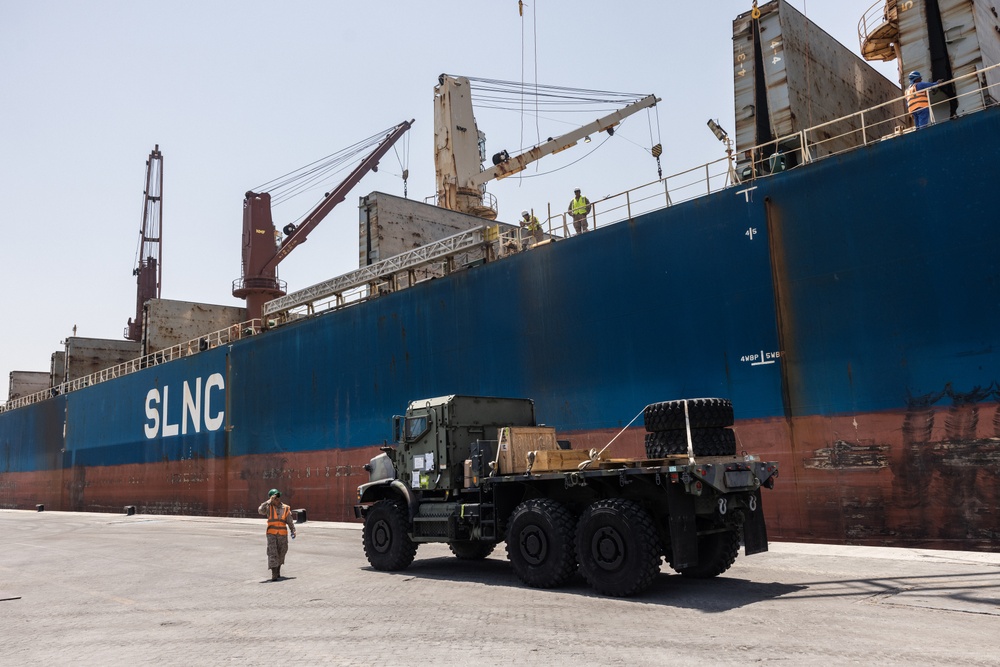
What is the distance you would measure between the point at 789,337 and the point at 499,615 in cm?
982

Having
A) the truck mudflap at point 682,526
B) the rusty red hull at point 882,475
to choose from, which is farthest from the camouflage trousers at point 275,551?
the rusty red hull at point 882,475

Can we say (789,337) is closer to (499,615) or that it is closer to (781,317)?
(781,317)

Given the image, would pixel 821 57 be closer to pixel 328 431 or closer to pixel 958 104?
pixel 958 104

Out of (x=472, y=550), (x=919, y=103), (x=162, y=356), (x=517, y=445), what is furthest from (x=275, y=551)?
(x=162, y=356)

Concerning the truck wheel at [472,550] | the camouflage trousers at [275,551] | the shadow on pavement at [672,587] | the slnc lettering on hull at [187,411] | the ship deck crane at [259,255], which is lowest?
the shadow on pavement at [672,587]

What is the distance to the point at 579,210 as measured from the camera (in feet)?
70.4

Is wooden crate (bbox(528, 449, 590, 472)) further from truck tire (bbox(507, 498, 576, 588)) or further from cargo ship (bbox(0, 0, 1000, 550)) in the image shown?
cargo ship (bbox(0, 0, 1000, 550))

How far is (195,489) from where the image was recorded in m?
35.8

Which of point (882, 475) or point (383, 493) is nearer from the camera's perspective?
point (882, 475)

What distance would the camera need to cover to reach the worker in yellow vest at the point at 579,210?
21359mm

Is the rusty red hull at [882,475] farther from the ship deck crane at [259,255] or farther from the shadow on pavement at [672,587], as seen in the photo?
the ship deck crane at [259,255]

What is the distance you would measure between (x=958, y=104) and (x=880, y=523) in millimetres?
10501

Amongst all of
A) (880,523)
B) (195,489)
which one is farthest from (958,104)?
(195,489)

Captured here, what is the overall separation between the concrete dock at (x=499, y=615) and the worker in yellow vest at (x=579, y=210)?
10.5m
